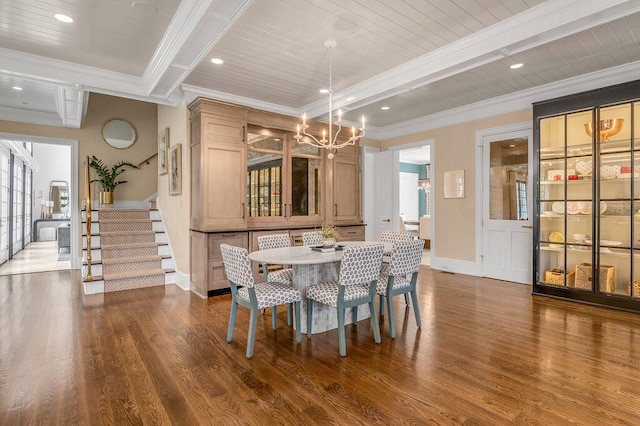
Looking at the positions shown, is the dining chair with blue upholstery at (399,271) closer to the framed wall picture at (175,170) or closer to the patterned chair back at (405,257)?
the patterned chair back at (405,257)

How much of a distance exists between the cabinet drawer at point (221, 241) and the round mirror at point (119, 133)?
147 inches

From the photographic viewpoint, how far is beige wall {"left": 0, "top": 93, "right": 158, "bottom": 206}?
21.4 feet

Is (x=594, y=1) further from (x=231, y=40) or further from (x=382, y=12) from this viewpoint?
(x=231, y=40)

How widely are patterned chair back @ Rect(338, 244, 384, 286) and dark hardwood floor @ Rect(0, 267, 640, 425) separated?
1.94 feet

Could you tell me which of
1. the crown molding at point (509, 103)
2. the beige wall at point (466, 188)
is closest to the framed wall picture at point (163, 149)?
the crown molding at point (509, 103)

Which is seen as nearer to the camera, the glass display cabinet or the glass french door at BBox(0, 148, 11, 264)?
the glass display cabinet

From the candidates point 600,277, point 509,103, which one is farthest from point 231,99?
point 600,277

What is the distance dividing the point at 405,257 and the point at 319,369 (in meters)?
1.28

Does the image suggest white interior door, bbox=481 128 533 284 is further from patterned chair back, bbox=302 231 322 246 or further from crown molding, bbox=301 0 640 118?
patterned chair back, bbox=302 231 322 246

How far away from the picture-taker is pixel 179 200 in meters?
5.36

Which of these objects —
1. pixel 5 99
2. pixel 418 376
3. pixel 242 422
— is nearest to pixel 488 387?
pixel 418 376

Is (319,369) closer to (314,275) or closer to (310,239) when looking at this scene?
(314,275)

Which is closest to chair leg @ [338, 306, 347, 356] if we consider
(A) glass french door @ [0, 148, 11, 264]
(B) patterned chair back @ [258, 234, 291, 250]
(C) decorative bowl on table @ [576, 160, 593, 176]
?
(B) patterned chair back @ [258, 234, 291, 250]

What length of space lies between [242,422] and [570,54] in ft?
15.3
